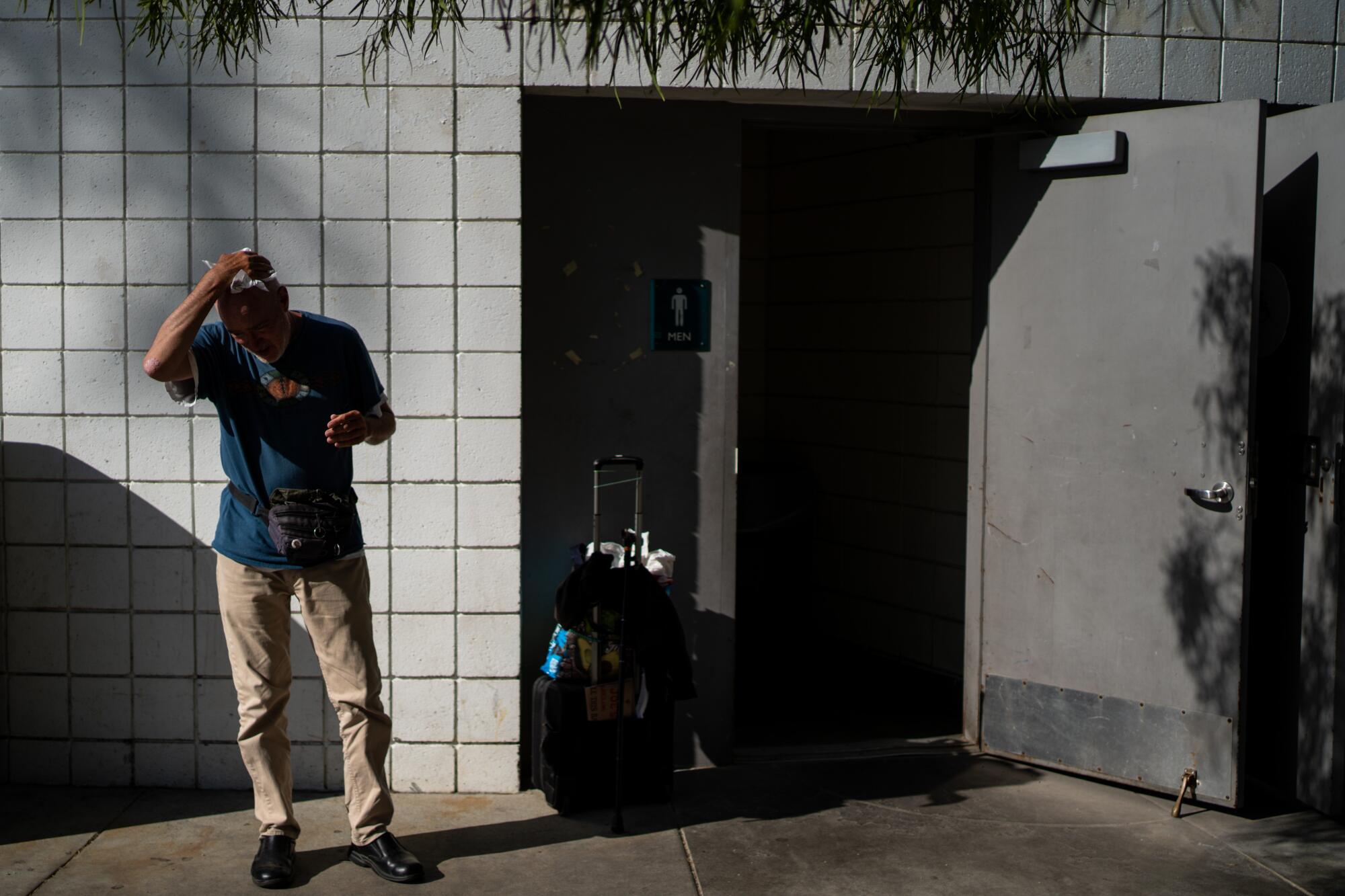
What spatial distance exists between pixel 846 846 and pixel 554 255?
7.73ft

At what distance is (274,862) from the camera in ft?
13.1

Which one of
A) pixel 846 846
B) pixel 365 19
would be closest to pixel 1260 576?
pixel 846 846

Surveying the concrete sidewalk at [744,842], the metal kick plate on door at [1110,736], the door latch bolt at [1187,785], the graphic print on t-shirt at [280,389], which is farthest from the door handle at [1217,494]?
the graphic print on t-shirt at [280,389]

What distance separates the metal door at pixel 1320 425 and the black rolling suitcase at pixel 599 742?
2.30m

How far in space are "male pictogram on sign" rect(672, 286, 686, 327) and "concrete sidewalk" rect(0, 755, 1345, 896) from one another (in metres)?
1.75

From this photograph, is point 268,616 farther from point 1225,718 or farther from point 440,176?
point 1225,718

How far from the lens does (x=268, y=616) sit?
4.02 meters

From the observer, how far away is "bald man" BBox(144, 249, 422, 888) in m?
3.88

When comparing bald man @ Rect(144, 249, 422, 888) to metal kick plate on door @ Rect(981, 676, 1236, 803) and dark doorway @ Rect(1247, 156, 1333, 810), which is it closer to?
metal kick plate on door @ Rect(981, 676, 1236, 803)

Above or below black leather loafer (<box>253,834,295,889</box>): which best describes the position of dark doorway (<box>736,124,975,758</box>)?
above

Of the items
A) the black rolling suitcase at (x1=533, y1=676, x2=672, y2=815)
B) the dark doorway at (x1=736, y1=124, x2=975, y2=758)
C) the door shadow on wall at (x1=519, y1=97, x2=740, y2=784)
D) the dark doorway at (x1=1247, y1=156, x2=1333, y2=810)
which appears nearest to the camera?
the black rolling suitcase at (x1=533, y1=676, x2=672, y2=815)

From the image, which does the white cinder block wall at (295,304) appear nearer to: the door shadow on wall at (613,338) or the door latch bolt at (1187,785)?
the door shadow on wall at (613,338)

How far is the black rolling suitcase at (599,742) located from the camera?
15.0 ft

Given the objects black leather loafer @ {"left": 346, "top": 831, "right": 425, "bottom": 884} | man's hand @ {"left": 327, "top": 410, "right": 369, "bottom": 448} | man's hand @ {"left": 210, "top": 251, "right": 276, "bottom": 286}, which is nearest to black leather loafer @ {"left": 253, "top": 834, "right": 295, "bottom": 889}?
black leather loafer @ {"left": 346, "top": 831, "right": 425, "bottom": 884}
